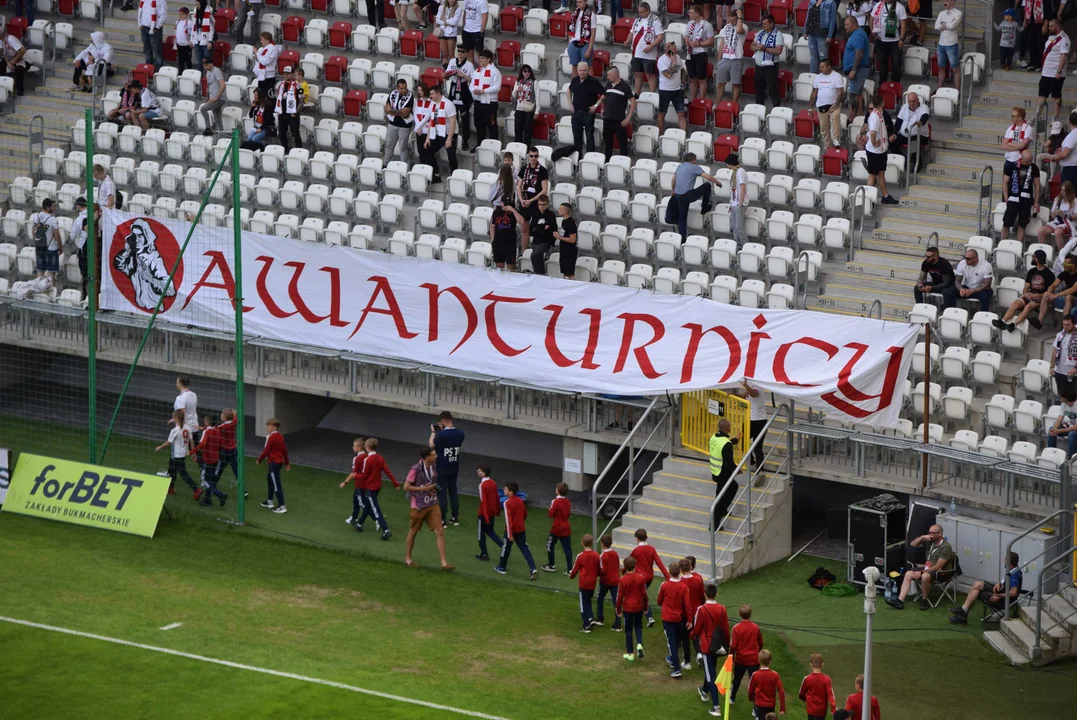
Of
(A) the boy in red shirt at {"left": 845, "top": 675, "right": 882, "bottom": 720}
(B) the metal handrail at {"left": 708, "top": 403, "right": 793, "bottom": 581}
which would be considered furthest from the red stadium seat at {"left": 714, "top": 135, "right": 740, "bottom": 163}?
(A) the boy in red shirt at {"left": 845, "top": 675, "right": 882, "bottom": 720}

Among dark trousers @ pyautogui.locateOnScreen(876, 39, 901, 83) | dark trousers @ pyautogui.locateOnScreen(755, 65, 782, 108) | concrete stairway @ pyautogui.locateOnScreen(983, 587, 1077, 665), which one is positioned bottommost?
concrete stairway @ pyautogui.locateOnScreen(983, 587, 1077, 665)

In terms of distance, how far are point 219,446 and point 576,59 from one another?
32.6ft

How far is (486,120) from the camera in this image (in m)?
30.8

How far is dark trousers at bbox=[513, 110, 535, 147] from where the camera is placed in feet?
98.8

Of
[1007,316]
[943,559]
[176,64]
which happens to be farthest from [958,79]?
[176,64]

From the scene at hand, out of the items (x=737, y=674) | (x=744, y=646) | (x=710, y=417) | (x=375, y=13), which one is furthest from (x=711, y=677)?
(x=375, y=13)

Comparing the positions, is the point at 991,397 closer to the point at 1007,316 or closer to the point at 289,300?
the point at 1007,316

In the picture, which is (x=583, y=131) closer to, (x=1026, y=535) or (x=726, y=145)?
(x=726, y=145)

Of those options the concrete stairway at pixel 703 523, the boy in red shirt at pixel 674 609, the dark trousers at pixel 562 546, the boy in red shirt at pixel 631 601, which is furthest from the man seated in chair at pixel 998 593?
the dark trousers at pixel 562 546

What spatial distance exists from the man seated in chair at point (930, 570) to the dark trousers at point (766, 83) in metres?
9.79

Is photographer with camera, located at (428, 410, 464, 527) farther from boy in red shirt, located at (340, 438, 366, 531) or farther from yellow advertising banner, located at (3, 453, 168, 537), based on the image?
yellow advertising banner, located at (3, 453, 168, 537)

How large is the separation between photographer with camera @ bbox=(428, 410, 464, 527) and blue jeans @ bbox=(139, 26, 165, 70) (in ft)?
43.6

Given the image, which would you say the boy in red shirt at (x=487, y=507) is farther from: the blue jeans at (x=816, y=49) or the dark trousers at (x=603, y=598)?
the blue jeans at (x=816, y=49)

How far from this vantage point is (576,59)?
30.9 meters
